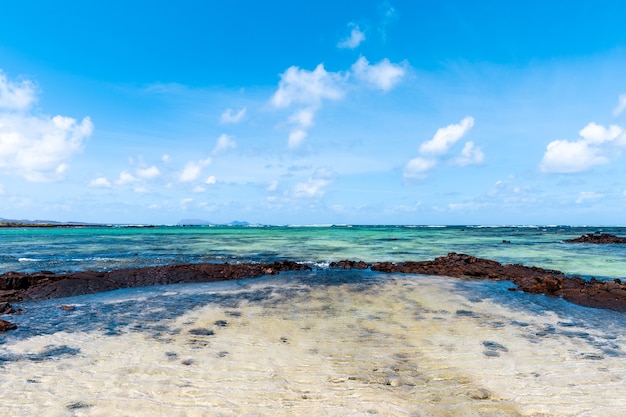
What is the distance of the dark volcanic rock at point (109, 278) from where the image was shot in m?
14.7

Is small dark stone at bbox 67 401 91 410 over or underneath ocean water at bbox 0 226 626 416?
over

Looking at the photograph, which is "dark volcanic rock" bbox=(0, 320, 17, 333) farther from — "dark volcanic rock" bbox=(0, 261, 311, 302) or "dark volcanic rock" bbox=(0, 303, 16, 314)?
"dark volcanic rock" bbox=(0, 261, 311, 302)

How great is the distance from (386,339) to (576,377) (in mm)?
4068

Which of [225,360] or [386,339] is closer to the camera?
[225,360]

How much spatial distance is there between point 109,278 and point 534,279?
21.3 meters

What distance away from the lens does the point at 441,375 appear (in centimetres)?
702

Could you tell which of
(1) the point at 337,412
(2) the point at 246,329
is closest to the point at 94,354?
(2) the point at 246,329

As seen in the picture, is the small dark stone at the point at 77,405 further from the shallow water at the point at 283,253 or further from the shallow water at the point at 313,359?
the shallow water at the point at 283,253

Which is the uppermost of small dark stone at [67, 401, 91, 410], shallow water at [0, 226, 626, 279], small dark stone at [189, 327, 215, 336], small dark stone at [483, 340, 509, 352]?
small dark stone at [67, 401, 91, 410]

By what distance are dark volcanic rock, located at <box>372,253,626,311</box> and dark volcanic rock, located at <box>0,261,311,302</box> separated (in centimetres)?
841

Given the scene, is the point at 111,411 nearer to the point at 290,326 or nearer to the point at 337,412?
→ the point at 337,412

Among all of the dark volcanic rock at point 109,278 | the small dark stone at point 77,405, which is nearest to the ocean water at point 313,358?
the small dark stone at point 77,405

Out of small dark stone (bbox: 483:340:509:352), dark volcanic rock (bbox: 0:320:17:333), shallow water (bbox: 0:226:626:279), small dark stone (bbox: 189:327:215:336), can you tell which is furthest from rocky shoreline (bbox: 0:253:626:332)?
small dark stone (bbox: 483:340:509:352)

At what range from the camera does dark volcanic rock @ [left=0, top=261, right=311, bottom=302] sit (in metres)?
14.7
